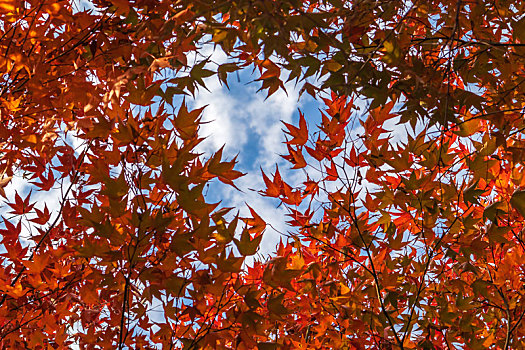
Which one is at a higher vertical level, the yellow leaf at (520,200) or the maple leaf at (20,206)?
the maple leaf at (20,206)

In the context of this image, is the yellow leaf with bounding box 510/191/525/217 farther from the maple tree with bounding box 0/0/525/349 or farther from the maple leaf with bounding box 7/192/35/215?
the maple leaf with bounding box 7/192/35/215

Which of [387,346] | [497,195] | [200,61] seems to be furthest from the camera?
[497,195]

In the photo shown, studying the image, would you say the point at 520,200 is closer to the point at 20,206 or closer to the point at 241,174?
the point at 241,174

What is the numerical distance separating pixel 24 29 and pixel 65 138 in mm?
577

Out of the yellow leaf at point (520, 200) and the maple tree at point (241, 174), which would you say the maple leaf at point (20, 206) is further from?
the yellow leaf at point (520, 200)

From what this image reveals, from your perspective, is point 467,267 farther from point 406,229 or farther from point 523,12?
point 523,12

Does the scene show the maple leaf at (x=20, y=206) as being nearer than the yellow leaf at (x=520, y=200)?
No

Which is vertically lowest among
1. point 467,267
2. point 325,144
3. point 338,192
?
point 467,267

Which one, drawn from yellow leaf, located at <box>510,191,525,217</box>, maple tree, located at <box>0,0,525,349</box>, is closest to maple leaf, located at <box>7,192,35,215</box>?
maple tree, located at <box>0,0,525,349</box>

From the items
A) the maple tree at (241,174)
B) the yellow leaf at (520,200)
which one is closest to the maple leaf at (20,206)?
the maple tree at (241,174)

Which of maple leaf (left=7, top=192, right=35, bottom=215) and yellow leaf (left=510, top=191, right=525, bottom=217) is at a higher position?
maple leaf (left=7, top=192, right=35, bottom=215)

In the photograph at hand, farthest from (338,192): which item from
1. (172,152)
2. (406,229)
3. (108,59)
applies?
(108,59)

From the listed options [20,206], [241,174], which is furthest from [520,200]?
[20,206]

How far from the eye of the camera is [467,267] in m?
1.93
